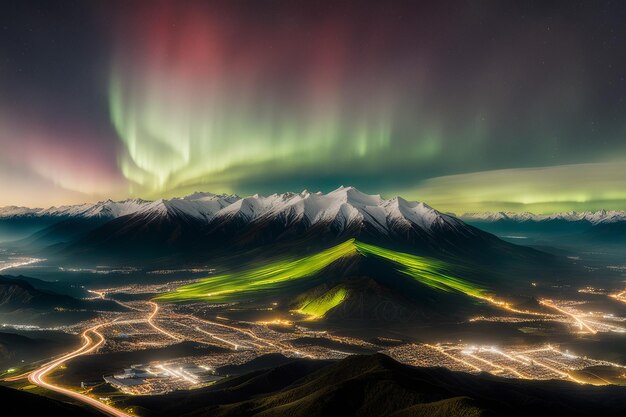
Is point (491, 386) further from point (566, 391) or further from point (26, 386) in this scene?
point (26, 386)

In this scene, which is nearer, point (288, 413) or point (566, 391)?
point (288, 413)

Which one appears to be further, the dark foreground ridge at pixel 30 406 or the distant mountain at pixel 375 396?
the dark foreground ridge at pixel 30 406

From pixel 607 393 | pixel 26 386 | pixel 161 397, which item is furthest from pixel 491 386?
pixel 26 386

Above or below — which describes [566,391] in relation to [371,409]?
below

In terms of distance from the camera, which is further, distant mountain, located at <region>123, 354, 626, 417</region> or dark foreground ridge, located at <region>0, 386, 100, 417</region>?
dark foreground ridge, located at <region>0, 386, 100, 417</region>

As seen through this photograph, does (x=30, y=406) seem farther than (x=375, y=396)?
No

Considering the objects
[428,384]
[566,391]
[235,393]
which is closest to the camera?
[428,384]

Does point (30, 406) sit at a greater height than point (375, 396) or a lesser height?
greater

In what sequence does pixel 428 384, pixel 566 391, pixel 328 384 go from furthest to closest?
pixel 566 391
pixel 328 384
pixel 428 384
